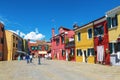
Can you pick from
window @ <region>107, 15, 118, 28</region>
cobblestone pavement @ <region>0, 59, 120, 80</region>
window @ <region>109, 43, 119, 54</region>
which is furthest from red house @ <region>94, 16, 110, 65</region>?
cobblestone pavement @ <region>0, 59, 120, 80</region>

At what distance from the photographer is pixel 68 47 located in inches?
2060

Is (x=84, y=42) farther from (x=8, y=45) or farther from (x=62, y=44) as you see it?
(x=8, y=45)

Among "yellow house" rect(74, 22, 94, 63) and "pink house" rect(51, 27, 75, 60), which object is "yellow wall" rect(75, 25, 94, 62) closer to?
"yellow house" rect(74, 22, 94, 63)

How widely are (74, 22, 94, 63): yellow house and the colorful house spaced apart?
680 cm

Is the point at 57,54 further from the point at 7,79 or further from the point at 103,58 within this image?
the point at 7,79

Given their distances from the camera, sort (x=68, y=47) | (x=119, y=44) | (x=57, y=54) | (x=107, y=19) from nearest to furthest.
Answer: (x=119, y=44) < (x=107, y=19) < (x=68, y=47) < (x=57, y=54)

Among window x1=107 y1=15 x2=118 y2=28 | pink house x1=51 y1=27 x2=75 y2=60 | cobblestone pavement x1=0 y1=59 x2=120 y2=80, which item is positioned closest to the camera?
cobblestone pavement x1=0 y1=59 x2=120 y2=80

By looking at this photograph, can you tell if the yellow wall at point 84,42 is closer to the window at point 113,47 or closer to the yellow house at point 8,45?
the window at point 113,47

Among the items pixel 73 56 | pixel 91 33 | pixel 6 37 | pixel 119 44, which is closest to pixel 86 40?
pixel 91 33

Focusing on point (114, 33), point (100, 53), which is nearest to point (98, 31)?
point (100, 53)

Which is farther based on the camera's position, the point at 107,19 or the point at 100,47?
the point at 100,47

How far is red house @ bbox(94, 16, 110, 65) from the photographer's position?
32750 millimetres

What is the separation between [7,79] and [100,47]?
20.0m

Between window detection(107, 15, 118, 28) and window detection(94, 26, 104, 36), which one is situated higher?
window detection(107, 15, 118, 28)
